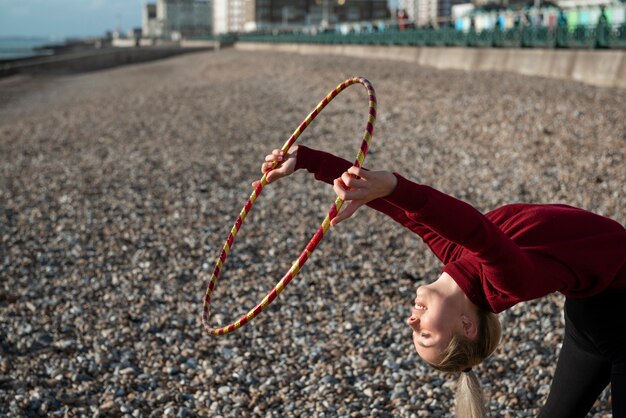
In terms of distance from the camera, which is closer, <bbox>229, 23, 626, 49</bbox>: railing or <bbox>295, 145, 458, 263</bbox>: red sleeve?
<bbox>295, 145, 458, 263</bbox>: red sleeve

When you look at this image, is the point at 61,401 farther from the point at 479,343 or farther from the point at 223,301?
the point at 479,343

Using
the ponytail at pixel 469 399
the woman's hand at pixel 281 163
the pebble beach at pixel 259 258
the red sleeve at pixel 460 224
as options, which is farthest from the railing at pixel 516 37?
the red sleeve at pixel 460 224

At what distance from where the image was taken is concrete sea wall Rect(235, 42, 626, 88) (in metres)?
21.1

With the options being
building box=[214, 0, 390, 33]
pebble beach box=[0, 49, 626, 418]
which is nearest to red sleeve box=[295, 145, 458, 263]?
pebble beach box=[0, 49, 626, 418]

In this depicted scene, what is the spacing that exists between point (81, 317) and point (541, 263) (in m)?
6.06

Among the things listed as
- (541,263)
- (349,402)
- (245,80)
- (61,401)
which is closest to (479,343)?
(541,263)

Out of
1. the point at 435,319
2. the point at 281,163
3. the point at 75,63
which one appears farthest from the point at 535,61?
the point at 75,63

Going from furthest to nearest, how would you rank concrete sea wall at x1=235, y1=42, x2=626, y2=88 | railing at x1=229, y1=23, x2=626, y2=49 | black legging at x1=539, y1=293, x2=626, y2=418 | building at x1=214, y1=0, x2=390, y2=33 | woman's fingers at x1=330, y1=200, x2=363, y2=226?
building at x1=214, y1=0, x2=390, y2=33 → railing at x1=229, y1=23, x2=626, y2=49 → concrete sea wall at x1=235, y1=42, x2=626, y2=88 → black legging at x1=539, y1=293, x2=626, y2=418 → woman's fingers at x1=330, y1=200, x2=363, y2=226

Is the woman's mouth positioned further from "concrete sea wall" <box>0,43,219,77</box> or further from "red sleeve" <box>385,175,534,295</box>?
"concrete sea wall" <box>0,43,219,77</box>

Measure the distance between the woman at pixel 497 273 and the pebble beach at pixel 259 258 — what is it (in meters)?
2.39

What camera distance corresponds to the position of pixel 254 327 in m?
7.58

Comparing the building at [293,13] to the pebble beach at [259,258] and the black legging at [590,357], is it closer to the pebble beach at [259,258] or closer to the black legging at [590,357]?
the pebble beach at [259,258]

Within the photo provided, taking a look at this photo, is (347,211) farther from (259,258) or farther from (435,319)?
(259,258)

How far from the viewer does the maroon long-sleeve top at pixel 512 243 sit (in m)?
2.70
